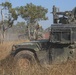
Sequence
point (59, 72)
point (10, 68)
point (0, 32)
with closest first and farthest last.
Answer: point (59, 72), point (10, 68), point (0, 32)

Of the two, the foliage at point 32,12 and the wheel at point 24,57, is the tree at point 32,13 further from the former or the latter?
the wheel at point 24,57

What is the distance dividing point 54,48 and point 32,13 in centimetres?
2133

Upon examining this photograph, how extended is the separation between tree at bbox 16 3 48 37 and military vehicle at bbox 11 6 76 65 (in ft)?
65.6

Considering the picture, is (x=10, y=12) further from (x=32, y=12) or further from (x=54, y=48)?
(x=54, y=48)

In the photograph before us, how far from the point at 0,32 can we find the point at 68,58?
2106cm

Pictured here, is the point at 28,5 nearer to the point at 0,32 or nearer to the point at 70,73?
the point at 0,32

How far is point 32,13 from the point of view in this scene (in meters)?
33.0

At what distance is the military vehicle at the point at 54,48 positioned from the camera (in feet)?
38.2

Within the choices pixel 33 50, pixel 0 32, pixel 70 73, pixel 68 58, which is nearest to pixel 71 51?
pixel 68 58

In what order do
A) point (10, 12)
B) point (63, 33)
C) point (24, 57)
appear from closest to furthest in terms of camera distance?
1. point (63, 33)
2. point (24, 57)
3. point (10, 12)

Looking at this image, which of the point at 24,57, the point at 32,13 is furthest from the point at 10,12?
the point at 24,57

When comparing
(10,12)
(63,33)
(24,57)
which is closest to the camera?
(63,33)

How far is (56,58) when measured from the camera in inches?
465

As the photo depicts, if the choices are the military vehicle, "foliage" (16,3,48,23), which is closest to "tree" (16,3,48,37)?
"foliage" (16,3,48,23)
